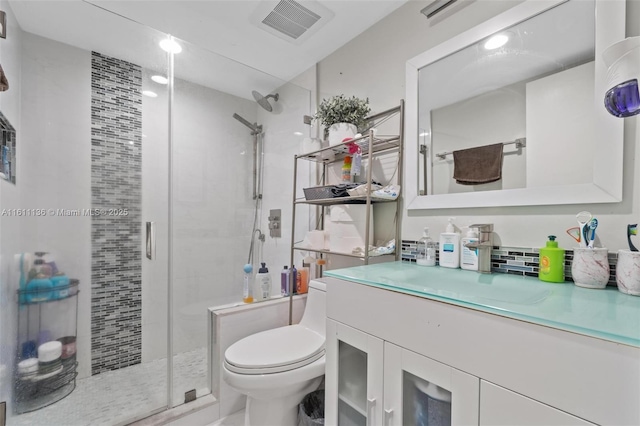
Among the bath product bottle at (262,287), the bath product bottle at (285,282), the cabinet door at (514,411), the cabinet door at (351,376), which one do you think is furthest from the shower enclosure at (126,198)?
the cabinet door at (514,411)

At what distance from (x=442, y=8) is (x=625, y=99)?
2.96 ft

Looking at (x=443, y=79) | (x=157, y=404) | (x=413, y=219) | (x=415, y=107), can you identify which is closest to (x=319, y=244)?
(x=413, y=219)

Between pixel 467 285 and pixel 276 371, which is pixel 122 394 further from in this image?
pixel 467 285

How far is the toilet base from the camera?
4.22 feet

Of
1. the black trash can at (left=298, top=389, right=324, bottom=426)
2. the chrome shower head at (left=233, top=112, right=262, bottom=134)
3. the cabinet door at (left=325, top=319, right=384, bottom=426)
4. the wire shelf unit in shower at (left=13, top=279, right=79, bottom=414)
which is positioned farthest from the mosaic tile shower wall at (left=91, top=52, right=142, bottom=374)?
the cabinet door at (left=325, top=319, right=384, bottom=426)

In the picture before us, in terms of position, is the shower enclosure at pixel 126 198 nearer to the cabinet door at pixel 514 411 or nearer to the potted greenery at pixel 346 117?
the potted greenery at pixel 346 117

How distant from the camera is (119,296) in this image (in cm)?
176

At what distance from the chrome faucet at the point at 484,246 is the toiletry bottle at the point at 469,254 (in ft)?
0.05

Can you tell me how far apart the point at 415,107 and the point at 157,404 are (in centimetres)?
210

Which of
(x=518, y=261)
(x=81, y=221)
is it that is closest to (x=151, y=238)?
(x=81, y=221)

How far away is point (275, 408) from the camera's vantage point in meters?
1.29

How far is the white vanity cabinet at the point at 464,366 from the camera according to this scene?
506 millimetres

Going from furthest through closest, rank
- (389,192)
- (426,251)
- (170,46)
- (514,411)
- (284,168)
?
1. (284,168)
2. (170,46)
3. (389,192)
4. (426,251)
5. (514,411)

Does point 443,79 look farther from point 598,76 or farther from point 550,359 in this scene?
point 550,359
